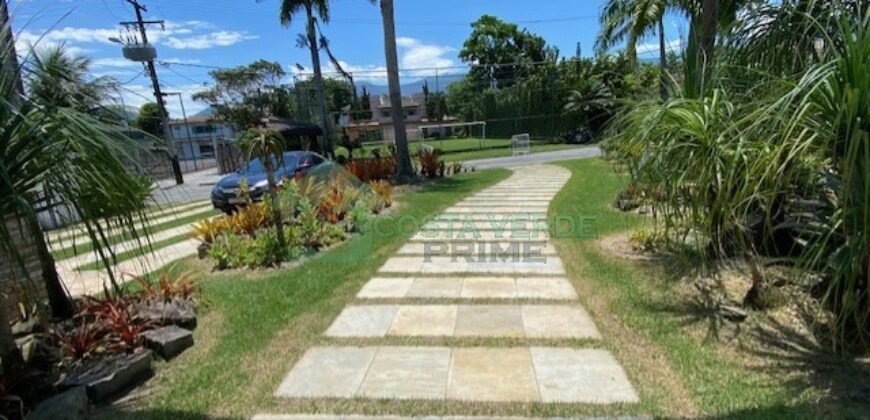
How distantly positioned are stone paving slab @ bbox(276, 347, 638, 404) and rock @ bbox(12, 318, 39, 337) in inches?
79.8

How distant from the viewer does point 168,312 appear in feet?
12.6

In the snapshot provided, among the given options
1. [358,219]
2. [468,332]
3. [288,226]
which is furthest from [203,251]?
[468,332]

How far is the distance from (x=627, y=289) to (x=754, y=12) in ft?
7.53

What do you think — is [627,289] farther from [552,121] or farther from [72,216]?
[552,121]

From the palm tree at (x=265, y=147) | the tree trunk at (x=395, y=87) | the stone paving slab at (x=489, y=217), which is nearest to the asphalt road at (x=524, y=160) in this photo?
the tree trunk at (x=395, y=87)

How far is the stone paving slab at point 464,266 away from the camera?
16.6ft

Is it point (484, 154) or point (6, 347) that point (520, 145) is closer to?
point (484, 154)

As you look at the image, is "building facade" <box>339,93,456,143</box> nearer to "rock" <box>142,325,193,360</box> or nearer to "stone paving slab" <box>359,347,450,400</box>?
"rock" <box>142,325,193,360</box>

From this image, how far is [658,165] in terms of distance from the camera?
344 centimetres

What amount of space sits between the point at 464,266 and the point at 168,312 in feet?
9.14

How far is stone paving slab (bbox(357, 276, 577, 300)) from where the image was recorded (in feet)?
14.3

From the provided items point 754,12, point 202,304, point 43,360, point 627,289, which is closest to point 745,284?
point 627,289

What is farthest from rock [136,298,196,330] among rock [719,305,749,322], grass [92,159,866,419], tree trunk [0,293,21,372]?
rock [719,305,749,322]

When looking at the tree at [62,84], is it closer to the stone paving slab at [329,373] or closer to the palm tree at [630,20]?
the stone paving slab at [329,373]
